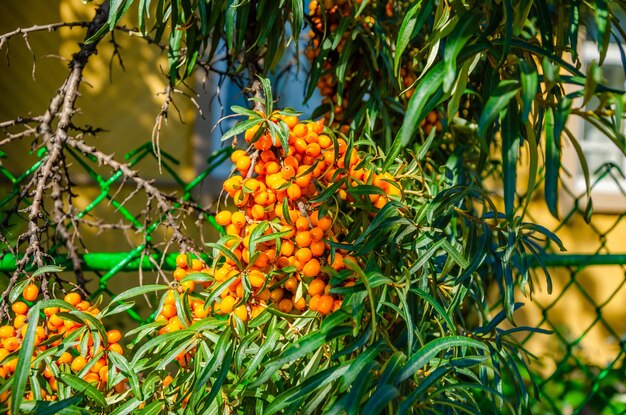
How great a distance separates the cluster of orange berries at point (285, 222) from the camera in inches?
30.1

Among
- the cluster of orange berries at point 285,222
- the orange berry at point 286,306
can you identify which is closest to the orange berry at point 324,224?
the cluster of orange berries at point 285,222

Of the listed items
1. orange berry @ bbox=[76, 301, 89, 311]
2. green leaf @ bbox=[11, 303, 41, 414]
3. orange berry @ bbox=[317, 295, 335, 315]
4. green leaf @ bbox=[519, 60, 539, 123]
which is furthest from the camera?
orange berry @ bbox=[76, 301, 89, 311]

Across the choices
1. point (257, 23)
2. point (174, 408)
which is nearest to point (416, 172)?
point (257, 23)

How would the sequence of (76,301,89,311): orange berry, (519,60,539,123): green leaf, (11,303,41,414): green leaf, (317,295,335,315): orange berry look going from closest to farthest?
(519,60,539,123): green leaf
(11,303,41,414): green leaf
(317,295,335,315): orange berry
(76,301,89,311): orange berry

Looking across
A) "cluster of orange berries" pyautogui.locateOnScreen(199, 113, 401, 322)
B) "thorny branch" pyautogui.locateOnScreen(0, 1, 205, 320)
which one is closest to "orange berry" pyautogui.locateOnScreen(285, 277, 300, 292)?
"cluster of orange berries" pyautogui.locateOnScreen(199, 113, 401, 322)

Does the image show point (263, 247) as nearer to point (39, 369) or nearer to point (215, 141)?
point (39, 369)

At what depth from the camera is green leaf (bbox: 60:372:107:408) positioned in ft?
2.47

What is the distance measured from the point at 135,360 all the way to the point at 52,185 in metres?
0.39

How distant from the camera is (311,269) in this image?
0.75 m

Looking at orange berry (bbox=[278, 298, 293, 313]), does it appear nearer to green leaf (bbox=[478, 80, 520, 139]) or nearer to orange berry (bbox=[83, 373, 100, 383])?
orange berry (bbox=[83, 373, 100, 383])

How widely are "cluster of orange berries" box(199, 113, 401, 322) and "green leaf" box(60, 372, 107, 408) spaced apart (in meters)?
0.16

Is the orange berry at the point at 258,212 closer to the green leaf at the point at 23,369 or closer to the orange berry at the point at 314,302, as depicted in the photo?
the orange berry at the point at 314,302

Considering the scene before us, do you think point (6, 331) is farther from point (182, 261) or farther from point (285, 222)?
point (285, 222)

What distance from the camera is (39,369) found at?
81 centimetres
